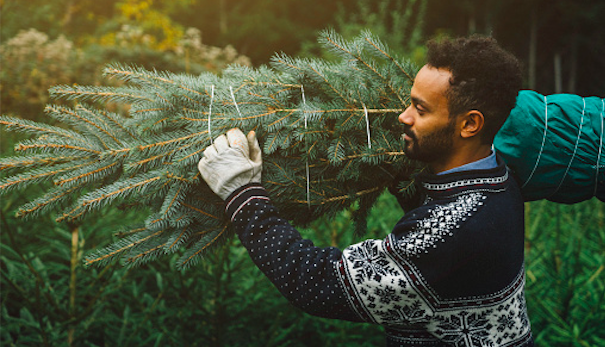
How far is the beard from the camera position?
4.37 feet

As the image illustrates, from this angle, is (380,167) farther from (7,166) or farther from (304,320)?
(304,320)

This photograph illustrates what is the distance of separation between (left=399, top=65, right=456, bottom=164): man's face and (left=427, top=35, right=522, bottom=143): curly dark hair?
0.08ft

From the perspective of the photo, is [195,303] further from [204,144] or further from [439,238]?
[439,238]

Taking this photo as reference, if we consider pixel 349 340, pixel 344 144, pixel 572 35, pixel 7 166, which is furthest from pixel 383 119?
pixel 572 35

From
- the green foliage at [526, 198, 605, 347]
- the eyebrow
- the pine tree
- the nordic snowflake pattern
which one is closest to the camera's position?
→ the nordic snowflake pattern

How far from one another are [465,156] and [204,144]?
2.85ft

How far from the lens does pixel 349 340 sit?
8.54 feet

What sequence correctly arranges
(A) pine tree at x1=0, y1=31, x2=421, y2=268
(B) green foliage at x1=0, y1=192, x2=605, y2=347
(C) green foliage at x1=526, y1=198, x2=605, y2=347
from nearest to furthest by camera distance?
(A) pine tree at x1=0, y1=31, x2=421, y2=268
(B) green foliage at x1=0, y1=192, x2=605, y2=347
(C) green foliage at x1=526, y1=198, x2=605, y2=347

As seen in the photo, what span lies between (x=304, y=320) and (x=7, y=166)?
73.7 inches

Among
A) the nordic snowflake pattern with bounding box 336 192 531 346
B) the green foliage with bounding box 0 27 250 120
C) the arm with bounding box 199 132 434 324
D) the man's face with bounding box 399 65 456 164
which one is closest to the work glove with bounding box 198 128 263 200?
the arm with bounding box 199 132 434 324

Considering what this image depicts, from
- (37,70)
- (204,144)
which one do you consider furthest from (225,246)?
(37,70)

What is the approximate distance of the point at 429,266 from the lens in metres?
1.20

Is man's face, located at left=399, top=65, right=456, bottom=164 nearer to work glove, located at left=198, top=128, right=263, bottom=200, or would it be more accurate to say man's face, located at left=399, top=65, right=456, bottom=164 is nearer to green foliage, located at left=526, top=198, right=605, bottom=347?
work glove, located at left=198, top=128, right=263, bottom=200

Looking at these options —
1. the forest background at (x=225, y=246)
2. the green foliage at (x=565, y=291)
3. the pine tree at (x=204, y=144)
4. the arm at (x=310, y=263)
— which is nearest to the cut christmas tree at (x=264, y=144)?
the pine tree at (x=204, y=144)
